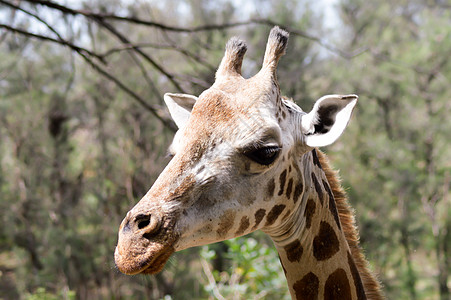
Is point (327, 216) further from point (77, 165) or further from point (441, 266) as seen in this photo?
point (441, 266)

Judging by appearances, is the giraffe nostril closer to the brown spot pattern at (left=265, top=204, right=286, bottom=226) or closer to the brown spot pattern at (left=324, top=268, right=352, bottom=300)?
the brown spot pattern at (left=265, top=204, right=286, bottom=226)

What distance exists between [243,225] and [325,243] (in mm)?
546

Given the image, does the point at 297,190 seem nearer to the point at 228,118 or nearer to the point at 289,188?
the point at 289,188

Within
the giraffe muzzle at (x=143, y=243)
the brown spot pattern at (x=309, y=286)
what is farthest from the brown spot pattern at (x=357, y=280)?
the giraffe muzzle at (x=143, y=243)

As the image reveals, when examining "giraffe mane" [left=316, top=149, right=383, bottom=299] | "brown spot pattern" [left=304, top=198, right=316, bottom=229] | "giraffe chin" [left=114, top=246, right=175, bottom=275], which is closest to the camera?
"giraffe chin" [left=114, top=246, right=175, bottom=275]

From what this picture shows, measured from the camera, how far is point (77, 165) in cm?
1234

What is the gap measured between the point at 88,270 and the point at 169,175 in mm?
10790

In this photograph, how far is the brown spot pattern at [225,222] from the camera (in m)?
1.71

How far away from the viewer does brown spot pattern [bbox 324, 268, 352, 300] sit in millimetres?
2018

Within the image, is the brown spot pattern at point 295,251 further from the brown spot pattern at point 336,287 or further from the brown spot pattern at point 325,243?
the brown spot pattern at point 336,287

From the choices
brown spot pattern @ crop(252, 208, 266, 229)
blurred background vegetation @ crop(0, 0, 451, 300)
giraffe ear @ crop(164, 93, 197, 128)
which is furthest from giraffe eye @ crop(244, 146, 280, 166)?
blurred background vegetation @ crop(0, 0, 451, 300)

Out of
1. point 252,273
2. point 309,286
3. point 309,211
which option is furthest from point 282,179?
point 252,273

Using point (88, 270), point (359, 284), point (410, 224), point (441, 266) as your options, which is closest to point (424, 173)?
point (410, 224)

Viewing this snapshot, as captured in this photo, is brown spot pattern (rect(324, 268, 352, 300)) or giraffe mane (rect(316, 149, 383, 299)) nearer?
brown spot pattern (rect(324, 268, 352, 300))
